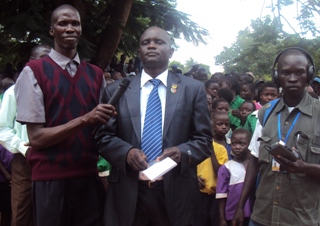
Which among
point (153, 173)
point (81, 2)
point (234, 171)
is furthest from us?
point (81, 2)

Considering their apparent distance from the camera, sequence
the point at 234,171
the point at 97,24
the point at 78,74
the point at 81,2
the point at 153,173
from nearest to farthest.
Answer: the point at 153,173 → the point at 78,74 → the point at 234,171 → the point at 81,2 → the point at 97,24

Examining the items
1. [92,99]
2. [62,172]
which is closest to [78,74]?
[92,99]

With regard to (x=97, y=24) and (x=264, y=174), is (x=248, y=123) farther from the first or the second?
(x=97, y=24)

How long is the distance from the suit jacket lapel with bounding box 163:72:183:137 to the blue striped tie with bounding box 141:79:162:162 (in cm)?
6

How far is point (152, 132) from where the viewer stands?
2.70 metres

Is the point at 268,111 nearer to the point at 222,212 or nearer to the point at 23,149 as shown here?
the point at 222,212

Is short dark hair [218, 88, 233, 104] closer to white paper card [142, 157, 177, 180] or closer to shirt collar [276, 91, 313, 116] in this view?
shirt collar [276, 91, 313, 116]

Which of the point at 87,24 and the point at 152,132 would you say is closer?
the point at 152,132

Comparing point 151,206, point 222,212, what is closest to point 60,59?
point 151,206

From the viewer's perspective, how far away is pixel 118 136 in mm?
2811

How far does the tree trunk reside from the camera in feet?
28.6

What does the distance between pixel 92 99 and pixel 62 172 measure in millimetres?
585

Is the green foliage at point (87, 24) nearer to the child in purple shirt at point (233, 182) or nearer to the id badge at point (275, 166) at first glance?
the child in purple shirt at point (233, 182)

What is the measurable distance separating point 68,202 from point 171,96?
106 cm
